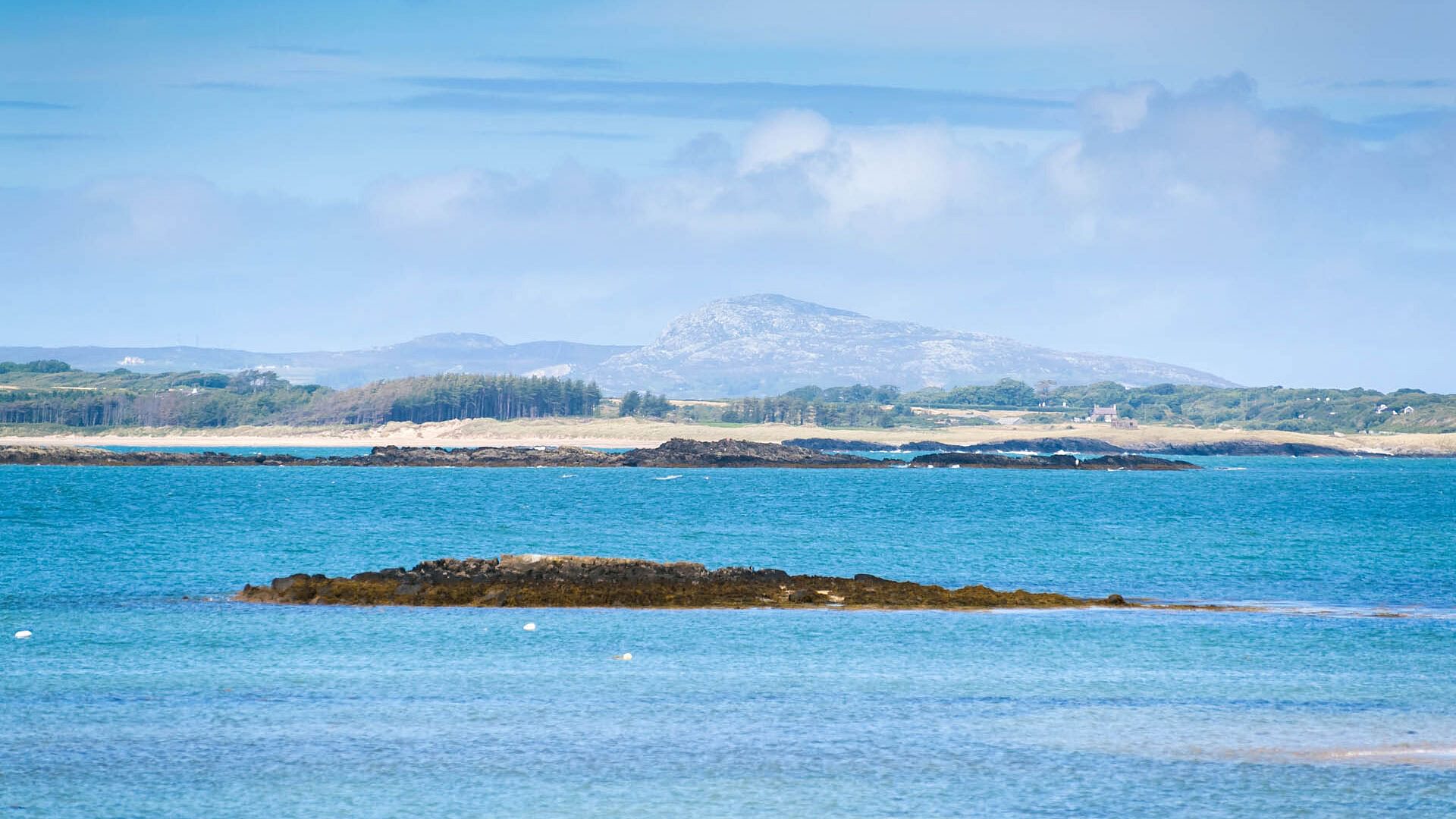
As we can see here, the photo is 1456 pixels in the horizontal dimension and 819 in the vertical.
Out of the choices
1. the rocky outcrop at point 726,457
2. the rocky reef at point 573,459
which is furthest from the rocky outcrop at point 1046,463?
the rocky outcrop at point 726,457

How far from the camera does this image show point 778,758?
19984 mm

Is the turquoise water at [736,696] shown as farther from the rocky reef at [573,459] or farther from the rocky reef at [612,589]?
the rocky reef at [573,459]

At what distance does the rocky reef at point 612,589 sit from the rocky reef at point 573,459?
11579 cm

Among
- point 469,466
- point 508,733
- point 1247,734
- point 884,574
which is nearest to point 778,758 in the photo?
point 508,733

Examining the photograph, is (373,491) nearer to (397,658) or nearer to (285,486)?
(285,486)

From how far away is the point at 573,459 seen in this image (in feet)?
521

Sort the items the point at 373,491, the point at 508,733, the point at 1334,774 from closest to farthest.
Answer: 1. the point at 1334,774
2. the point at 508,733
3. the point at 373,491

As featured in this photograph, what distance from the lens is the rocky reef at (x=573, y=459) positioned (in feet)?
494

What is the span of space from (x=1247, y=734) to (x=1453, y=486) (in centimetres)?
12289

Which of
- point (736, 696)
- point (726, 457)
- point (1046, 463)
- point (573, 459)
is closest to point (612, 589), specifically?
point (736, 696)

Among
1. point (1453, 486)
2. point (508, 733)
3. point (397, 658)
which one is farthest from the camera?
point (1453, 486)

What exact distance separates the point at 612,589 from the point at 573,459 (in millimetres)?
122094

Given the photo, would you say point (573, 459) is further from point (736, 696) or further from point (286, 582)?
point (736, 696)

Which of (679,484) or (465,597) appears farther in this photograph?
(679,484)
